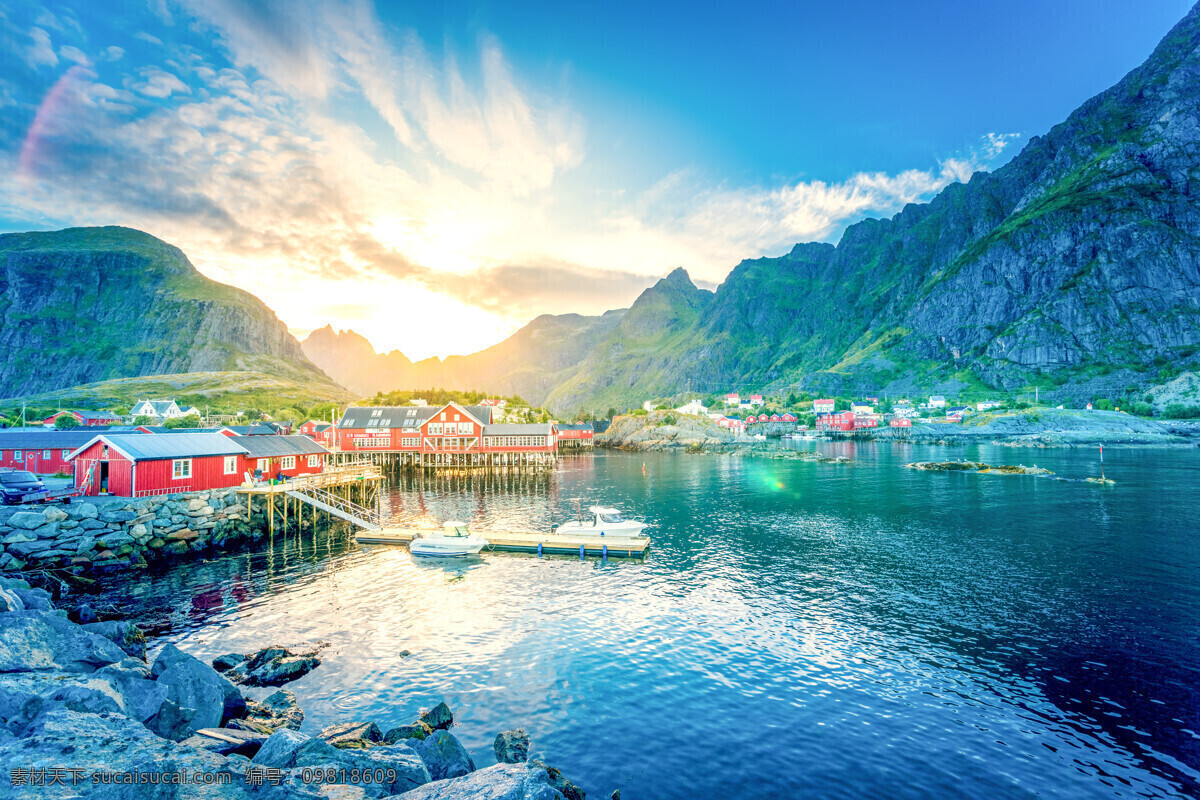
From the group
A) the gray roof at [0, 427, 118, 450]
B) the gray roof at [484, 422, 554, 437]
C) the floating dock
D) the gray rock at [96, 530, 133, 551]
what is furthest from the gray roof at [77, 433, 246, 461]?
the gray roof at [484, 422, 554, 437]

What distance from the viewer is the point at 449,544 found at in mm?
41969

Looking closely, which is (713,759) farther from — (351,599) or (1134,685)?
(351,599)

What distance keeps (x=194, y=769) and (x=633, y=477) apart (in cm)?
8712

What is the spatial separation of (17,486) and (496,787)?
55957 mm

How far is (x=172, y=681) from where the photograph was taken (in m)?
16.5

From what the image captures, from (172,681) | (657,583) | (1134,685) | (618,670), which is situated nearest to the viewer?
(172,681)

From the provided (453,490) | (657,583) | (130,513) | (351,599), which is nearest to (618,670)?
(657,583)

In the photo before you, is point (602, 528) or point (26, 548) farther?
point (602, 528)

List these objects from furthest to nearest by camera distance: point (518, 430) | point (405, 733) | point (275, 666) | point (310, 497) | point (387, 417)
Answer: point (518, 430) < point (387, 417) < point (310, 497) < point (275, 666) < point (405, 733)

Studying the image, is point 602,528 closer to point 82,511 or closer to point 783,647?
point 783,647

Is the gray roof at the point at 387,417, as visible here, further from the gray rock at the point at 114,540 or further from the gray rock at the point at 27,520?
the gray rock at the point at 27,520

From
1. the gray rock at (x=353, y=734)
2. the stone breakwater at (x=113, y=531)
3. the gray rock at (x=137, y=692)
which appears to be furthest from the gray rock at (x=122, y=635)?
the stone breakwater at (x=113, y=531)

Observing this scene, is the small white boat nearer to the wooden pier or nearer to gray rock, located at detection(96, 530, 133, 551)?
the wooden pier

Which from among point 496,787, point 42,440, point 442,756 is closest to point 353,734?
point 442,756
